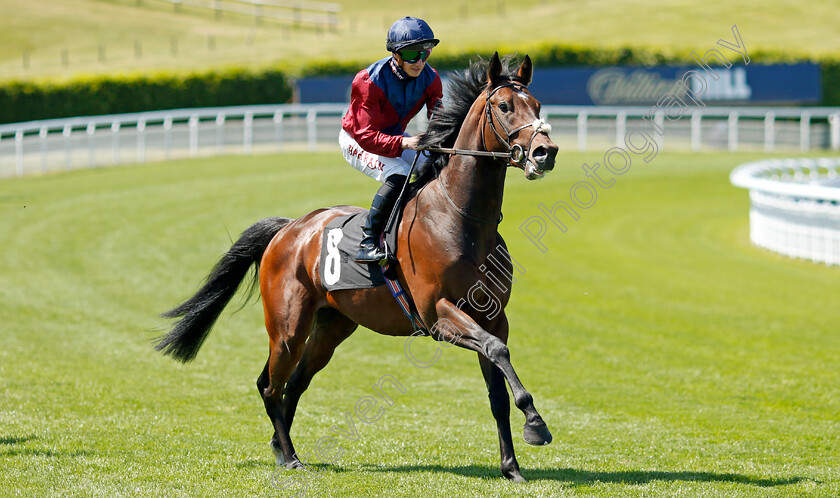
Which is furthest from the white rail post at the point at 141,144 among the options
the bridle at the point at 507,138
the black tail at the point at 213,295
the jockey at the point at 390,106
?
the bridle at the point at 507,138

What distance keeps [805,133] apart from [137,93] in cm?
2105

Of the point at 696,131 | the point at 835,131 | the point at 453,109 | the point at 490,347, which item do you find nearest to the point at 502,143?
the point at 453,109

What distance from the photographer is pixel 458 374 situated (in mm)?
8672

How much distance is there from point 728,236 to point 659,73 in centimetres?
1391

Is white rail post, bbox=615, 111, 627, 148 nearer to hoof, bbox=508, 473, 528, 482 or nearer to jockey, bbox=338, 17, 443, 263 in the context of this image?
jockey, bbox=338, 17, 443, 263

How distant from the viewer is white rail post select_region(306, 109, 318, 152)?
1004 inches

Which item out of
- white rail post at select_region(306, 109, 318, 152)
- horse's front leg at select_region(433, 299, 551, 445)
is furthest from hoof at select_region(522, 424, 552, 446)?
white rail post at select_region(306, 109, 318, 152)

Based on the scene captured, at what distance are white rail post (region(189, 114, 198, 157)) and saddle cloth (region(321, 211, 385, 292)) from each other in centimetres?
1918

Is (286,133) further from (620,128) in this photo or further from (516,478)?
(516,478)

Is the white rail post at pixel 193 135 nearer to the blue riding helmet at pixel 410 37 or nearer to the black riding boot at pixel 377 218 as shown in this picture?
the black riding boot at pixel 377 218

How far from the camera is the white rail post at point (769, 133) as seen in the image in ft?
88.4

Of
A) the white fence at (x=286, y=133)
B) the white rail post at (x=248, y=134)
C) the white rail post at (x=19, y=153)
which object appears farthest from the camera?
the white rail post at (x=248, y=134)

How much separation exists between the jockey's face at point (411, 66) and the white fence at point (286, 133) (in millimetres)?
17839

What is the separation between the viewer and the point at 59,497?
14.9 feet
